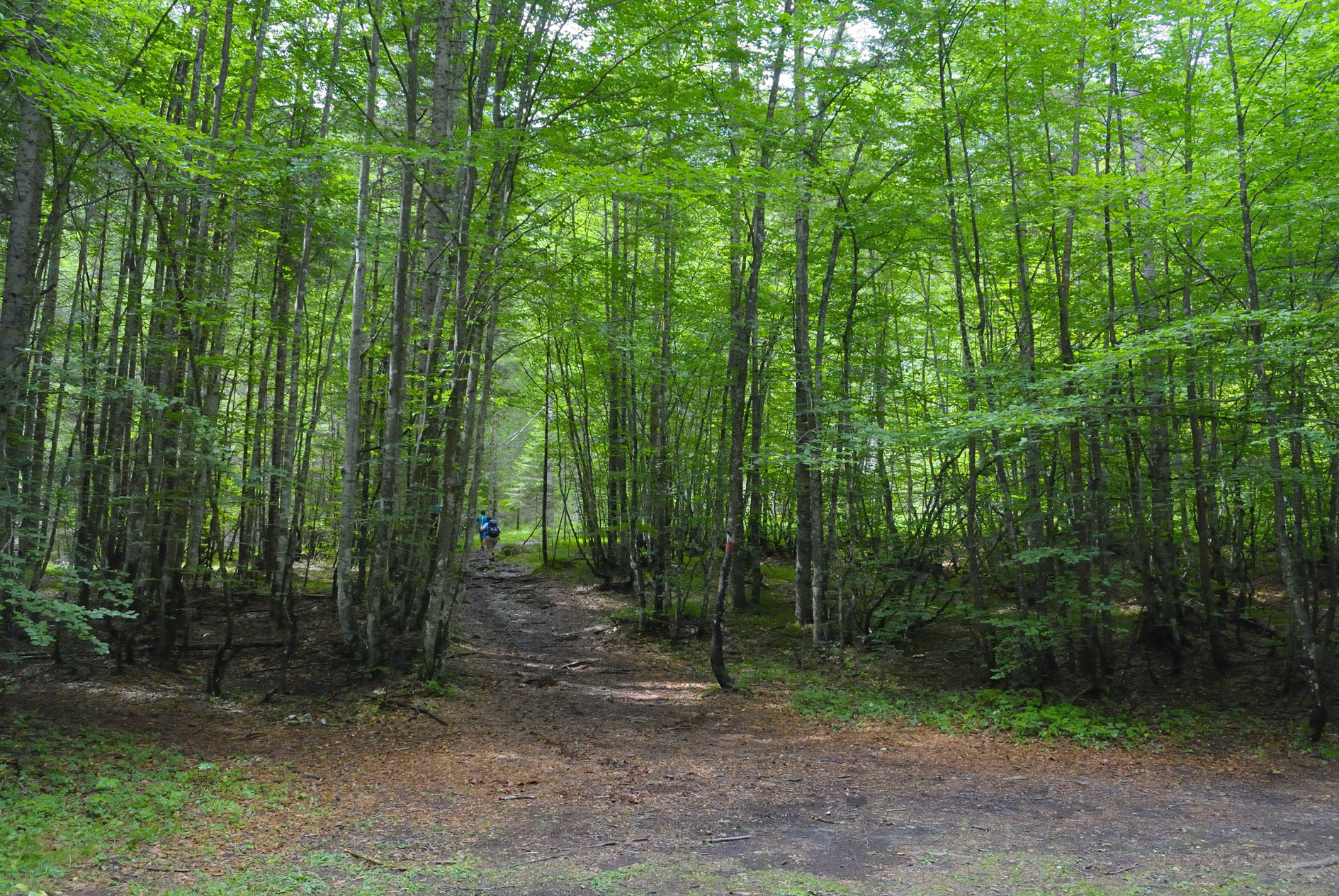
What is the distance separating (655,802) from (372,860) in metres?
2.30

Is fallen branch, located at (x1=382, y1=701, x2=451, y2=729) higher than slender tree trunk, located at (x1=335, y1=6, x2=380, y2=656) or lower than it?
lower

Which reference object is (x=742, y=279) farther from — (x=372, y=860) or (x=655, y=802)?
(x=372, y=860)

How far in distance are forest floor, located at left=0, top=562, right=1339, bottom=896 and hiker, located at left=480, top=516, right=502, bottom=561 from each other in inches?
452

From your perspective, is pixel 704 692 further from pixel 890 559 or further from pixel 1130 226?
pixel 1130 226

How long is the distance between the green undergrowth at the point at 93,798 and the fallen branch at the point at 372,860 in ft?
Answer: 3.19

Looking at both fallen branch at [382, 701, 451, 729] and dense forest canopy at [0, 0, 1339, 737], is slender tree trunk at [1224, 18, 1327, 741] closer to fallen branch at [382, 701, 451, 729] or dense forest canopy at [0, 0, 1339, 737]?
dense forest canopy at [0, 0, 1339, 737]

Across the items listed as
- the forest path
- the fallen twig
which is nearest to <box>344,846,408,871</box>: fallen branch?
the forest path

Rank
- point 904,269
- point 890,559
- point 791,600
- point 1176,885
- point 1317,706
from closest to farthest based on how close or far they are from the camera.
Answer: point 1176,885 < point 1317,706 < point 890,559 < point 791,600 < point 904,269

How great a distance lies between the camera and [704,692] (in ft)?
34.3

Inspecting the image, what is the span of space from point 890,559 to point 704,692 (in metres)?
3.43

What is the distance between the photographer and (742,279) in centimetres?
1260

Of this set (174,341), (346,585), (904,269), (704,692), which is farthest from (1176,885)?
(904,269)

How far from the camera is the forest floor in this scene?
185 inches

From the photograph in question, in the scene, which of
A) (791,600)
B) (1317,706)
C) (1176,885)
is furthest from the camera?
(791,600)
